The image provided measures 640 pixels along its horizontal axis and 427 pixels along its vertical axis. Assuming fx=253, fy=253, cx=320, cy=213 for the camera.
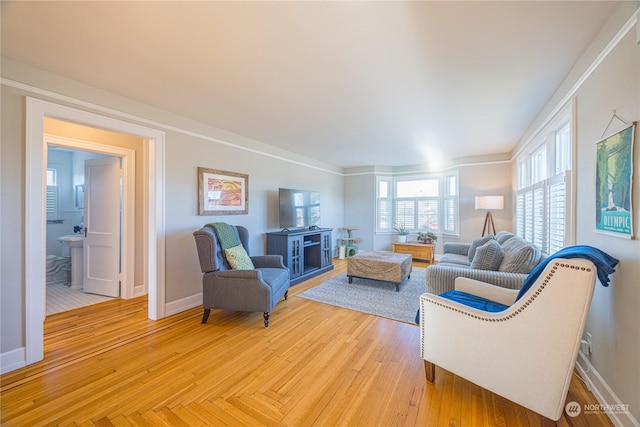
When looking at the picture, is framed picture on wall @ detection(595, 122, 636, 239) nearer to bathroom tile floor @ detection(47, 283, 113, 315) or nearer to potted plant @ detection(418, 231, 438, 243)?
potted plant @ detection(418, 231, 438, 243)

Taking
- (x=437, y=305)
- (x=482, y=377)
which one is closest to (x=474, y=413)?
(x=482, y=377)

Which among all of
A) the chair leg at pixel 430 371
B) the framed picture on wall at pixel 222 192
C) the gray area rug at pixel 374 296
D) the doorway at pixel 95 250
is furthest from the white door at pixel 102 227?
the chair leg at pixel 430 371

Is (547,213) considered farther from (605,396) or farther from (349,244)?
(349,244)

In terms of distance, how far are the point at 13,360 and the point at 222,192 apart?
241cm

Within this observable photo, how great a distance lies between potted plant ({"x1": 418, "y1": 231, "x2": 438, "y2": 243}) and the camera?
5.84 meters

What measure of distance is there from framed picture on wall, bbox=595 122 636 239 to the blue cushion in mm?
793

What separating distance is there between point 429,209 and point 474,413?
5323mm

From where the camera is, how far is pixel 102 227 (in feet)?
12.0

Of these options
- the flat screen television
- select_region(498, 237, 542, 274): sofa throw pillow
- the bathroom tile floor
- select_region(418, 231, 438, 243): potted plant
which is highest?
the flat screen television

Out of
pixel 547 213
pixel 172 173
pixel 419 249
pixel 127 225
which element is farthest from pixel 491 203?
pixel 127 225

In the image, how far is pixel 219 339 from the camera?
8.00 feet

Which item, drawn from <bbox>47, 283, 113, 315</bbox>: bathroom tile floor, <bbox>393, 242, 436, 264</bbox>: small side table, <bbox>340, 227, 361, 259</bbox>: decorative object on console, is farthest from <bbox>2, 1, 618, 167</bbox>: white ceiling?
<bbox>340, 227, 361, 259</bbox>: decorative object on console

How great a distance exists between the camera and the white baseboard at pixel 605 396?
1.34 meters

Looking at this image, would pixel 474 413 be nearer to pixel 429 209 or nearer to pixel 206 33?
pixel 206 33
